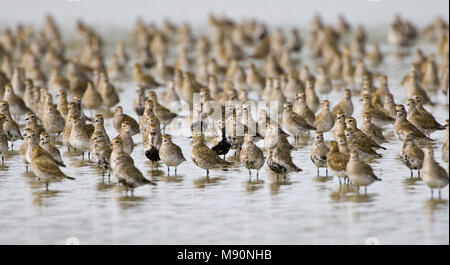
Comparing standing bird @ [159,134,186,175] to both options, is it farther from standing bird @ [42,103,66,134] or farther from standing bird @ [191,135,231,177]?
standing bird @ [42,103,66,134]

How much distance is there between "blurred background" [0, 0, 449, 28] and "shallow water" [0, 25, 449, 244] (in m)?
30.1

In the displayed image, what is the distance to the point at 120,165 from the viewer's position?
13.1 metres

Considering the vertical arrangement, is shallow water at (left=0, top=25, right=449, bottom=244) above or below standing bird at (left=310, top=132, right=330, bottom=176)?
below

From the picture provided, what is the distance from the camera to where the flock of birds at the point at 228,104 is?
14.0m

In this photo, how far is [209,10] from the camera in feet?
156

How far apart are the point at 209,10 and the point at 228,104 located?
28.8 metres

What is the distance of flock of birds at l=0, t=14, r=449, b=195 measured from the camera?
45.8ft

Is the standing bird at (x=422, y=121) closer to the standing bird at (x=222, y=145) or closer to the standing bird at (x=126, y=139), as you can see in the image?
the standing bird at (x=222, y=145)

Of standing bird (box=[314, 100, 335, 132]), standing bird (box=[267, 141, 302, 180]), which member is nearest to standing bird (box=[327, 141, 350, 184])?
standing bird (box=[267, 141, 302, 180])

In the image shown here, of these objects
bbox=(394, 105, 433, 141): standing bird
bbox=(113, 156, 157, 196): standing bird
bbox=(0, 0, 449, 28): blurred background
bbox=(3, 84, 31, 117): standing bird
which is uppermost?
bbox=(0, 0, 449, 28): blurred background

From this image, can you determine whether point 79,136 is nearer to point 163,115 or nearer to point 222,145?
point 222,145

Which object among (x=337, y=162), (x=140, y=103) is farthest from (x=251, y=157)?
(x=140, y=103)
